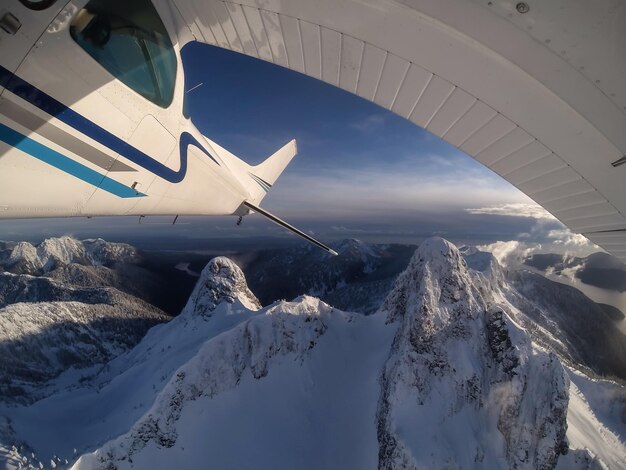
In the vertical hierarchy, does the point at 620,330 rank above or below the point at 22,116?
above

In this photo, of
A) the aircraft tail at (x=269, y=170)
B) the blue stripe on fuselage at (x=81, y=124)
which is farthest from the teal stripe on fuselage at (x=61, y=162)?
the aircraft tail at (x=269, y=170)

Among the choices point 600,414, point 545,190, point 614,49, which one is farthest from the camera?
point 600,414

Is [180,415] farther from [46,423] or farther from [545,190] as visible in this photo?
[545,190]


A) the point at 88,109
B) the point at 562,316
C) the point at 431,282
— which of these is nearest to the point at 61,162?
the point at 88,109

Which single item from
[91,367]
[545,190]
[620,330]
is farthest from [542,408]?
[620,330]

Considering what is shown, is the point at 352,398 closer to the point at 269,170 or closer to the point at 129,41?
the point at 269,170

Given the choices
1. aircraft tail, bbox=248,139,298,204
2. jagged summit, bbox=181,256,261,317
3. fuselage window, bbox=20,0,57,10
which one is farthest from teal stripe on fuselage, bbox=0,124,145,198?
jagged summit, bbox=181,256,261,317

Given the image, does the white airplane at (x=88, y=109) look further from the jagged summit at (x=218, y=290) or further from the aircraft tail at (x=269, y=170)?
the jagged summit at (x=218, y=290)
